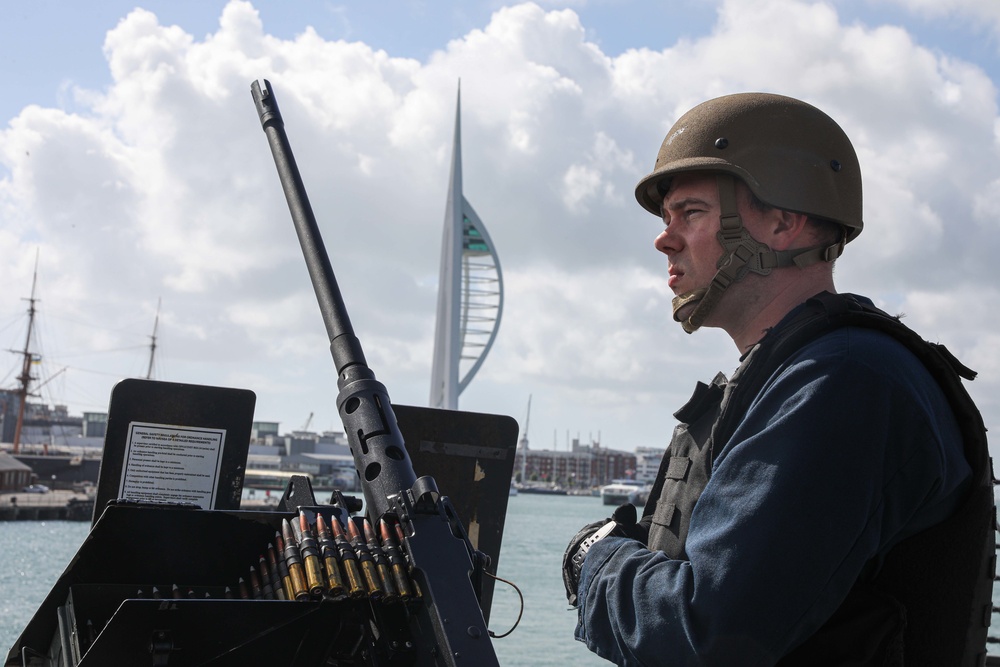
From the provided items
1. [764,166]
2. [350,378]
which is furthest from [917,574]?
[350,378]

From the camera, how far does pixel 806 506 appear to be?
83.0 inches

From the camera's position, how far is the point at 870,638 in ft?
7.15

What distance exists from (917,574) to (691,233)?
936 millimetres

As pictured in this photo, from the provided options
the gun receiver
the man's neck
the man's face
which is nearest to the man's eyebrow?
the man's face

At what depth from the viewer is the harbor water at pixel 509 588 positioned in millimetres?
24422

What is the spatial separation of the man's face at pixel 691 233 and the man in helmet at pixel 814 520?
51mm

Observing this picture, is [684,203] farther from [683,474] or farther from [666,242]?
[683,474]

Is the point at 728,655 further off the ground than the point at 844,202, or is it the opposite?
the point at 844,202

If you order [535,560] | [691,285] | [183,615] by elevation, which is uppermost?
[691,285]

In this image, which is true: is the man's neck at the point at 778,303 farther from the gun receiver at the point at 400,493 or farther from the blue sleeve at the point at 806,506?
the gun receiver at the point at 400,493

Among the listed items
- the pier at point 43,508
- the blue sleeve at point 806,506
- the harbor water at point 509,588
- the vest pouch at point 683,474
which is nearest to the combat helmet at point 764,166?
the vest pouch at point 683,474

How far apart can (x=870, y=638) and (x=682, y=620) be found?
37 centimetres

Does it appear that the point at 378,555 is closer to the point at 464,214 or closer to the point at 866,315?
the point at 866,315

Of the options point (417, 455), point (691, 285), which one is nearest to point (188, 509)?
point (417, 455)
